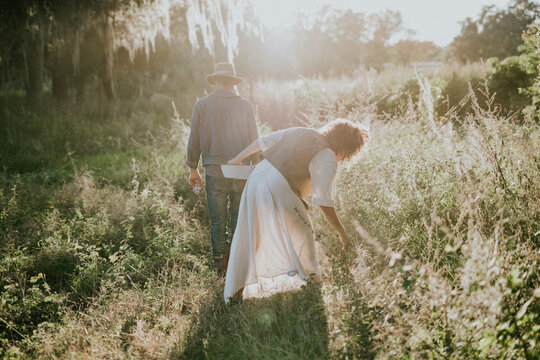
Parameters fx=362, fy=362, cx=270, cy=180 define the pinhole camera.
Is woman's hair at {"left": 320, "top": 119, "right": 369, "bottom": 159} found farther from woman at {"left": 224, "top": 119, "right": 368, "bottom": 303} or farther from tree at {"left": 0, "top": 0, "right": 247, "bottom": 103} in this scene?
tree at {"left": 0, "top": 0, "right": 247, "bottom": 103}

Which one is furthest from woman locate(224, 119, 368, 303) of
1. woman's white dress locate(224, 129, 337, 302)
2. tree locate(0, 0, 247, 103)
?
tree locate(0, 0, 247, 103)

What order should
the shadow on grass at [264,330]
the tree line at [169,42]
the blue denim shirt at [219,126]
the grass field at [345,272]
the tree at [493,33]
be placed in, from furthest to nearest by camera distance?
the tree at [493,33], the tree line at [169,42], the blue denim shirt at [219,126], the shadow on grass at [264,330], the grass field at [345,272]

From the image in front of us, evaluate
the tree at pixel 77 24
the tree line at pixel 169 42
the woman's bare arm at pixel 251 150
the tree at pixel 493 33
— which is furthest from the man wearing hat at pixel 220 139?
the tree at pixel 493 33

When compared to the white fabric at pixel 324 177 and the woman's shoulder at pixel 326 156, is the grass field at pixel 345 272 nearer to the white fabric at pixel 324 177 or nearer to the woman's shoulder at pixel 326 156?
the white fabric at pixel 324 177

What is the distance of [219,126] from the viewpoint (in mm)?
A: 3760

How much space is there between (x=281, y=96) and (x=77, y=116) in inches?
267

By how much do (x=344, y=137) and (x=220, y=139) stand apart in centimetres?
142

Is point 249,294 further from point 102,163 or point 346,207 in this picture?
point 102,163

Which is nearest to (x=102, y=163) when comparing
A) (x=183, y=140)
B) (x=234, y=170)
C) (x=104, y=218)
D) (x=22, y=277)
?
(x=183, y=140)

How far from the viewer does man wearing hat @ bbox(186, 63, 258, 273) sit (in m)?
3.75

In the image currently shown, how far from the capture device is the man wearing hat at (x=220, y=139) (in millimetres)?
3748

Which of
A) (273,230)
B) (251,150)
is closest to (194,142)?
(251,150)

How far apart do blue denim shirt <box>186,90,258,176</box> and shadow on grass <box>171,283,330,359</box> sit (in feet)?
4.76

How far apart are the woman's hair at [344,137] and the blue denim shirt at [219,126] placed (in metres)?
1.20
